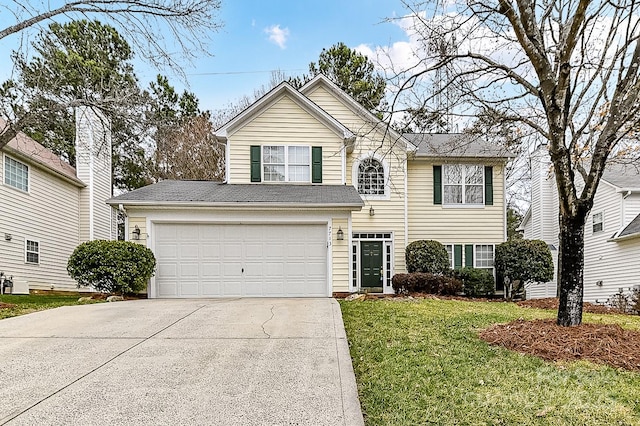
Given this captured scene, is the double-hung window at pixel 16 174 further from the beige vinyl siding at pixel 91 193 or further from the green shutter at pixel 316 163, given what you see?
the green shutter at pixel 316 163

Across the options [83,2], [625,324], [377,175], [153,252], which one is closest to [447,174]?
[377,175]

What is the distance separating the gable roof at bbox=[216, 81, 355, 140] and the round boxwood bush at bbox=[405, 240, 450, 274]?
4.18m

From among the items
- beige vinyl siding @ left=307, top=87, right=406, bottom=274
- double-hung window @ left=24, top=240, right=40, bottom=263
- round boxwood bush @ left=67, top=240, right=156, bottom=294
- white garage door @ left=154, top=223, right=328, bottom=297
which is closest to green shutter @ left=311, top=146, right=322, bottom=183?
beige vinyl siding @ left=307, top=87, right=406, bottom=274

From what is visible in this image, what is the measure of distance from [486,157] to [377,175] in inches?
153

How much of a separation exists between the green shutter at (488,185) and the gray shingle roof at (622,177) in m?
4.21

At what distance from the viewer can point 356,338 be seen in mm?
6465

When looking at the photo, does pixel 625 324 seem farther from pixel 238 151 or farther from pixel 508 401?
pixel 238 151

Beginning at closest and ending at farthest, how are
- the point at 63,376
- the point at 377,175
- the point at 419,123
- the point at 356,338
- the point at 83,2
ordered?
the point at 63,376 < the point at 356,338 < the point at 419,123 < the point at 83,2 < the point at 377,175

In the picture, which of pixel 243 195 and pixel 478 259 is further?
pixel 478 259

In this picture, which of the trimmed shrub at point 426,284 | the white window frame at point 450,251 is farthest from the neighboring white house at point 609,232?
the trimmed shrub at point 426,284

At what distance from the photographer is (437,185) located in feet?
53.2

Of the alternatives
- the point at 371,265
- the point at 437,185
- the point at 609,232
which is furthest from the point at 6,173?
the point at 609,232

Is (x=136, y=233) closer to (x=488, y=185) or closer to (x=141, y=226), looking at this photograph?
(x=141, y=226)

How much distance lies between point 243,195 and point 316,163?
2.79 metres
